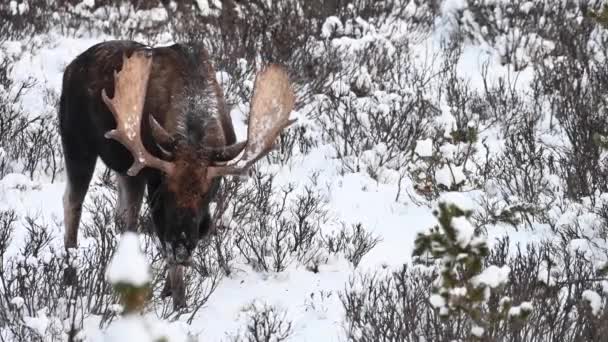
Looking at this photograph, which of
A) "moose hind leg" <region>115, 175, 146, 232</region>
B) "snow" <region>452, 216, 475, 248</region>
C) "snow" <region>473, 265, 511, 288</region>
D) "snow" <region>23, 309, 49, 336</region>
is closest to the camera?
"snow" <region>452, 216, 475, 248</region>

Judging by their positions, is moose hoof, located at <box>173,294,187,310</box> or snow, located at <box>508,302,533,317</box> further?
moose hoof, located at <box>173,294,187,310</box>

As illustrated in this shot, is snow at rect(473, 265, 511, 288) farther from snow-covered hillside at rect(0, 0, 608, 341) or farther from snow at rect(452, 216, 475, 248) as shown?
snow at rect(452, 216, 475, 248)

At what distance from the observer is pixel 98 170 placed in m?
6.67

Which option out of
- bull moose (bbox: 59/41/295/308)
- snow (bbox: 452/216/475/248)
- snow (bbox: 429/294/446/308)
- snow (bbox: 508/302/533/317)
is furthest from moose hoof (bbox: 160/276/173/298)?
snow (bbox: 452/216/475/248)

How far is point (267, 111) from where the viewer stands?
4.45m

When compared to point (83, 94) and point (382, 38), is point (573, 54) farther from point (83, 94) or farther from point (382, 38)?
point (83, 94)

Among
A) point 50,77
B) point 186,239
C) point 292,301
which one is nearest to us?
point 186,239

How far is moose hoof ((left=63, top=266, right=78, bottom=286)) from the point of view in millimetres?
4062

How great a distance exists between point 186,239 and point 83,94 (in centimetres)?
140

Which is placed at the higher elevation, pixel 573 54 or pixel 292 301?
pixel 573 54

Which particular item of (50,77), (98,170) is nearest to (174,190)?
(98,170)

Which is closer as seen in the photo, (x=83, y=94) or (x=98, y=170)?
(x=83, y=94)

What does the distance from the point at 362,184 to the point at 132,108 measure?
2921 mm

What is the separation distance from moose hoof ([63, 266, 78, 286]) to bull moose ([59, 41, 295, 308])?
0.4 inches
